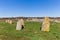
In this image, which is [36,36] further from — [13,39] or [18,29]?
[18,29]

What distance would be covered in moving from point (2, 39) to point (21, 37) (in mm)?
3624

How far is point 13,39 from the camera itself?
3108 cm

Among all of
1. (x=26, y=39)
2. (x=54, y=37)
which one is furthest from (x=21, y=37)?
(x=54, y=37)

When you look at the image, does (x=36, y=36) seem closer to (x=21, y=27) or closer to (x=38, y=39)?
(x=38, y=39)

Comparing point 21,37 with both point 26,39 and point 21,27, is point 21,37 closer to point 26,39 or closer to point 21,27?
point 26,39

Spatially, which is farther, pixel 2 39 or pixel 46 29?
pixel 46 29

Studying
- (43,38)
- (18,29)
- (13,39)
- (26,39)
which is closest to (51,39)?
(43,38)

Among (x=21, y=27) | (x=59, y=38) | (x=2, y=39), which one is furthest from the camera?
(x=21, y=27)

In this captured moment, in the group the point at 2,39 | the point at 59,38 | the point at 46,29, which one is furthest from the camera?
the point at 46,29

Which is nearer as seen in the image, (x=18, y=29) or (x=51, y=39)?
(x=51, y=39)

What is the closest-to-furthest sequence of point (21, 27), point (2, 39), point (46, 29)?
point (2, 39)
point (46, 29)
point (21, 27)

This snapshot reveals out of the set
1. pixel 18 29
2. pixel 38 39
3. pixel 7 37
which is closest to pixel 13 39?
pixel 7 37

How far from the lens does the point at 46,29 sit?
38.8 meters

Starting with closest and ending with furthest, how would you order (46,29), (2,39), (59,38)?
(2,39), (59,38), (46,29)
